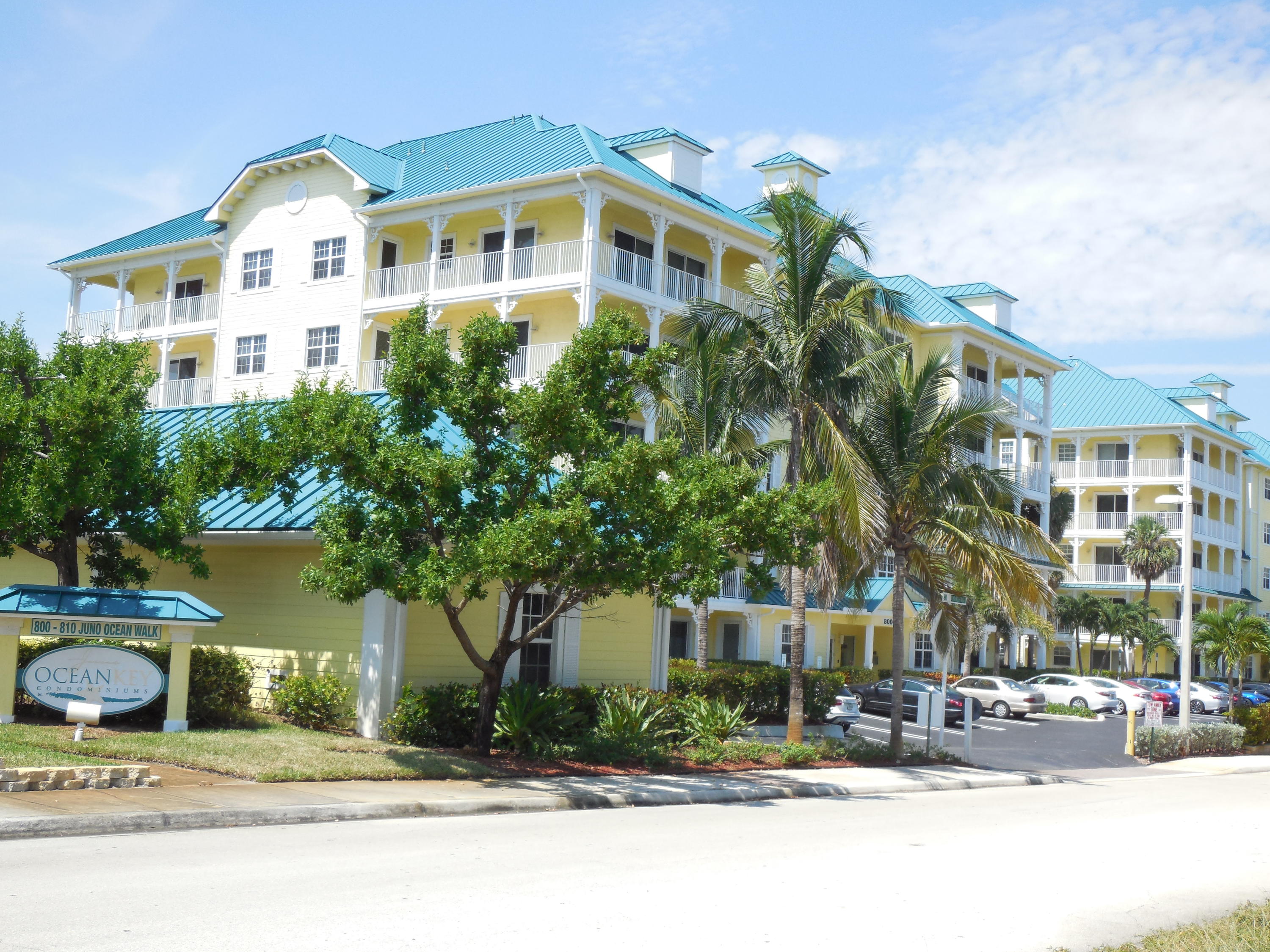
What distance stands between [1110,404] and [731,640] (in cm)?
3143

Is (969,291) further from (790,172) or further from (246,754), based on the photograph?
(246,754)

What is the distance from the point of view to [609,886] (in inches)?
371

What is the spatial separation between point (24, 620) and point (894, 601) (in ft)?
46.9

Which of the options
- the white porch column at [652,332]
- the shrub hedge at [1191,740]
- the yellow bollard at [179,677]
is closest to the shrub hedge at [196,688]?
the yellow bollard at [179,677]

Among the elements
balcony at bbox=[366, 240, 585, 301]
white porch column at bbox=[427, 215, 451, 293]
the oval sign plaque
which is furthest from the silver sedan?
the oval sign plaque

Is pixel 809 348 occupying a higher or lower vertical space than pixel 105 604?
higher

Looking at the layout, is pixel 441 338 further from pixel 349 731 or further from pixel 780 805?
pixel 780 805

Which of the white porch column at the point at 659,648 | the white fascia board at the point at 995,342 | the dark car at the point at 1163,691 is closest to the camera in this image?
the white porch column at the point at 659,648

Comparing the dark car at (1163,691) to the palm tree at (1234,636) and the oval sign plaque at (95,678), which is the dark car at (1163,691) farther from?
the oval sign plaque at (95,678)

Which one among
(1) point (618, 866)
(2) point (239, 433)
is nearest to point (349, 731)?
(2) point (239, 433)

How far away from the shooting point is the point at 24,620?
55.4 ft

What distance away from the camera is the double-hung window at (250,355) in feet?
138

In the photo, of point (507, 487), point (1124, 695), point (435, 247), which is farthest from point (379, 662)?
point (1124, 695)

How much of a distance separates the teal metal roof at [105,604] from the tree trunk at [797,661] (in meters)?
10.00
